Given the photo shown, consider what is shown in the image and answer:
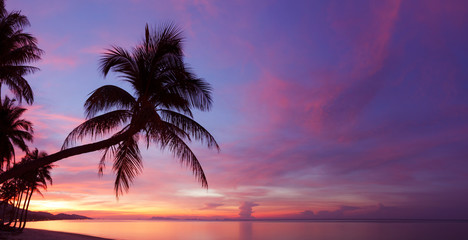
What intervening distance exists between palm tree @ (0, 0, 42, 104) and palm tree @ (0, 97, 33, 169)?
7162 mm

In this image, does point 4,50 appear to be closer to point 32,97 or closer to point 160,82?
point 32,97

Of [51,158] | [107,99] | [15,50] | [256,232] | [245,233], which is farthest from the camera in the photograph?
[256,232]

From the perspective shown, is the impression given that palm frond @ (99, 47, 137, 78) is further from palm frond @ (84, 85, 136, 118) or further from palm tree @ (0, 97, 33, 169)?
palm tree @ (0, 97, 33, 169)

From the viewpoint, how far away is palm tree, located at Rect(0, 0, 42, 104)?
11594mm

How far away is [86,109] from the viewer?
8812mm

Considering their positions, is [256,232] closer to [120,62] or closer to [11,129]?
[11,129]

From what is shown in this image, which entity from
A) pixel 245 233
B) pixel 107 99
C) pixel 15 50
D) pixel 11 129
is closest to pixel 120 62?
pixel 107 99

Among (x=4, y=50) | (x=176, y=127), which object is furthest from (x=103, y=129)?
(x=4, y=50)

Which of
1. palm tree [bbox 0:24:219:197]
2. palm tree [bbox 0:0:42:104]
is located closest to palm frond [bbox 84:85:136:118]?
palm tree [bbox 0:24:219:197]

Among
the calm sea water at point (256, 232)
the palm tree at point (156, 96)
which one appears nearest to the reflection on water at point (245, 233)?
the calm sea water at point (256, 232)

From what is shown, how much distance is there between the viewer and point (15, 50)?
12.8 meters

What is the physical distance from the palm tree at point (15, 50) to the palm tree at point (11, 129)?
716 centimetres

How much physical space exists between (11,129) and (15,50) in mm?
10013

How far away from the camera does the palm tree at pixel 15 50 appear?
38.0ft
